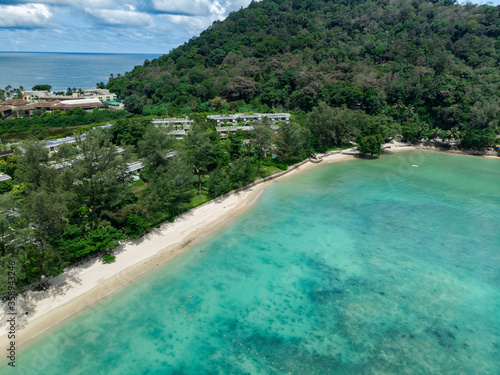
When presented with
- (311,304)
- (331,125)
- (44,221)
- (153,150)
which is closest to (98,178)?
(44,221)

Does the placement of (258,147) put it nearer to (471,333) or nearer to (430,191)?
(430,191)

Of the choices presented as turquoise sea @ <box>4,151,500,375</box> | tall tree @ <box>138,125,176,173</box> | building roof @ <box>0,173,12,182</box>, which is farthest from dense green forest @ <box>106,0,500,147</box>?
tall tree @ <box>138,125,176,173</box>

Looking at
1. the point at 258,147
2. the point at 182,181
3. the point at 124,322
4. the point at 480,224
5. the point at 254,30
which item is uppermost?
the point at 254,30

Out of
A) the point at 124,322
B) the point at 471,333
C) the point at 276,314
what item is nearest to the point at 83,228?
the point at 124,322

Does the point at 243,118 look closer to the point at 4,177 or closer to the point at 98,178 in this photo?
the point at 4,177

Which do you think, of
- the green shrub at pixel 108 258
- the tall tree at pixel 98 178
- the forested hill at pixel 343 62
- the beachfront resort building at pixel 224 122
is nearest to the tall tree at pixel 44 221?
the green shrub at pixel 108 258

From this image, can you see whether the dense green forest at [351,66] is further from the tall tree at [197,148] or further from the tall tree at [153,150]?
the tall tree at [153,150]
